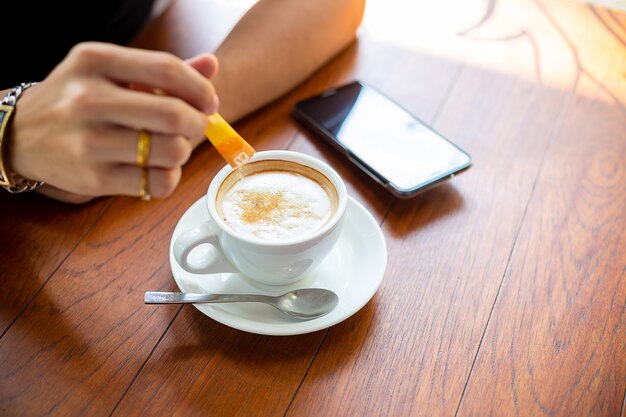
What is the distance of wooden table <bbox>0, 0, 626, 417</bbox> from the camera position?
0.64 meters

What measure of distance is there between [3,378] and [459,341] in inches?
21.4

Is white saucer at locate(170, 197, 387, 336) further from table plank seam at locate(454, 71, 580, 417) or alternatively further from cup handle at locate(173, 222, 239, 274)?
table plank seam at locate(454, 71, 580, 417)

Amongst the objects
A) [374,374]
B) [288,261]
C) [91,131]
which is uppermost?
[91,131]

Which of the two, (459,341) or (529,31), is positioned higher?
(529,31)

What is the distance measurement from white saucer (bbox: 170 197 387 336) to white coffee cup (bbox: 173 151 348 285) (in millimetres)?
24

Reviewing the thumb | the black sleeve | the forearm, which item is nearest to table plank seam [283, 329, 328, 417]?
the thumb

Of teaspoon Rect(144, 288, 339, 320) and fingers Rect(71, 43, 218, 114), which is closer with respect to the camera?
fingers Rect(71, 43, 218, 114)

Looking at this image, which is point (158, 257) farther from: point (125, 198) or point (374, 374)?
point (374, 374)

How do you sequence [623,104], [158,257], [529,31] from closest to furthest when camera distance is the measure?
[158,257], [623,104], [529,31]

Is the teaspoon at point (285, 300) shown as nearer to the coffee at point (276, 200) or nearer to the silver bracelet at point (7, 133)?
the coffee at point (276, 200)

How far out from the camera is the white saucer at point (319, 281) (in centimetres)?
66

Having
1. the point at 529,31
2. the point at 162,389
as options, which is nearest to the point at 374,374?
the point at 162,389

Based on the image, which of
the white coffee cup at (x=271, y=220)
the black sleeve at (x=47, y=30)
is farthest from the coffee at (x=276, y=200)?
the black sleeve at (x=47, y=30)

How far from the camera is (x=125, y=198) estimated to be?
0.87m
